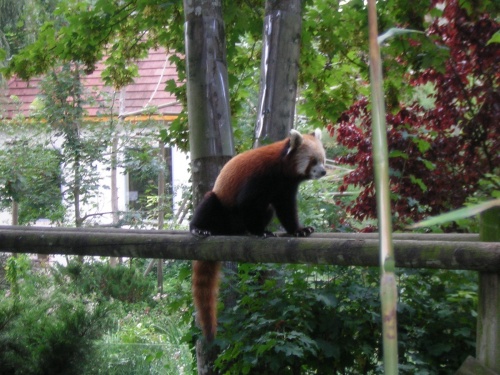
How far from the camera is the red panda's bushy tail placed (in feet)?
8.11

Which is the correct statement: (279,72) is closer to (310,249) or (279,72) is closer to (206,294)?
(206,294)

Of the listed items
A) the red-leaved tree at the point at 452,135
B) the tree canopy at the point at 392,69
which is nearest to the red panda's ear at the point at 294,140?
the tree canopy at the point at 392,69

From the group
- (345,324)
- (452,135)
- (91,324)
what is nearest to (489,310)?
(345,324)

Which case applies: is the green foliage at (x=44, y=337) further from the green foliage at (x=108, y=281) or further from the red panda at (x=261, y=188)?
the green foliage at (x=108, y=281)

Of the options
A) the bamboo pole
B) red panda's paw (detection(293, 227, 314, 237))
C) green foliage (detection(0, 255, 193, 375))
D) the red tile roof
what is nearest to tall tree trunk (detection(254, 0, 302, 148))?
red panda's paw (detection(293, 227, 314, 237))

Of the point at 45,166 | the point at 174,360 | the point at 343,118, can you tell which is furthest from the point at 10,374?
the point at 45,166

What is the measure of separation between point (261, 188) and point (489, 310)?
1.30 meters

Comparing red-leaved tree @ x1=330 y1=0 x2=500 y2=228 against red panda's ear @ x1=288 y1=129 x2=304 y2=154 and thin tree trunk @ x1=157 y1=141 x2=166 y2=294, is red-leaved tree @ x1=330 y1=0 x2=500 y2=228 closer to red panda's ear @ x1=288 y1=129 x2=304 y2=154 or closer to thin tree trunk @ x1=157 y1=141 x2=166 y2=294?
red panda's ear @ x1=288 y1=129 x2=304 y2=154

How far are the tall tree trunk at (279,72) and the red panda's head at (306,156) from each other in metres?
0.25

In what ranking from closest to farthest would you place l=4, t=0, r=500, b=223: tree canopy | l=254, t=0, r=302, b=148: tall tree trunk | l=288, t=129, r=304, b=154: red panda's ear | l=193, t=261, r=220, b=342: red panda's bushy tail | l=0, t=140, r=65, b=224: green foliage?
1. l=193, t=261, r=220, b=342: red panda's bushy tail
2. l=288, t=129, r=304, b=154: red panda's ear
3. l=254, t=0, r=302, b=148: tall tree trunk
4. l=4, t=0, r=500, b=223: tree canopy
5. l=0, t=140, r=65, b=224: green foliage

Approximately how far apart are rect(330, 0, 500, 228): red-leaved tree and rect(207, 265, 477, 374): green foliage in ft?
3.78

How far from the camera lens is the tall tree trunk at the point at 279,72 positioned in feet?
10.9

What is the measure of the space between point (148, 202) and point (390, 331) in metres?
7.49

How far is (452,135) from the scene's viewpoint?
3990mm
